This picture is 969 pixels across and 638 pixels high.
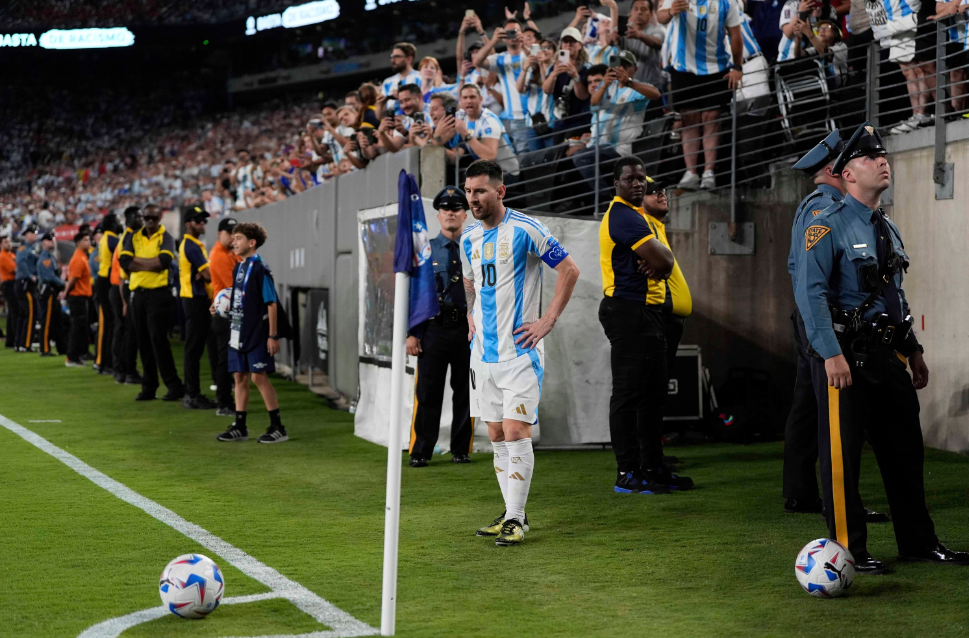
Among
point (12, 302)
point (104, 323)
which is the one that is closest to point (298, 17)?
point (12, 302)

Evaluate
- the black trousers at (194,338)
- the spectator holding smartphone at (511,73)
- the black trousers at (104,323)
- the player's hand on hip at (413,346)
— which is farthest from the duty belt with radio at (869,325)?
the black trousers at (104,323)

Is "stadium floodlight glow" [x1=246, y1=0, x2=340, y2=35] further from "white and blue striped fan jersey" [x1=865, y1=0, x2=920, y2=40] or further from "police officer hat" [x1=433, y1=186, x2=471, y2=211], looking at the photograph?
"police officer hat" [x1=433, y1=186, x2=471, y2=211]

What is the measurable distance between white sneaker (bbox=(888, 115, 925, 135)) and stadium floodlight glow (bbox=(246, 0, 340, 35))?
31960 millimetres

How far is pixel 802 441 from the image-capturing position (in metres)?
6.77

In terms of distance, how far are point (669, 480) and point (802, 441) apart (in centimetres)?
108

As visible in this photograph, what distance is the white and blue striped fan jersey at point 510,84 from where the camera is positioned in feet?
41.5

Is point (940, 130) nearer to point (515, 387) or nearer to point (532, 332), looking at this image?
point (532, 332)

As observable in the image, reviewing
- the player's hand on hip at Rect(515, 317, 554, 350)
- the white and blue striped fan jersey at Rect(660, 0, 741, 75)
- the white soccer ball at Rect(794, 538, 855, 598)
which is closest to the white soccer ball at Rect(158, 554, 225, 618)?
the player's hand on hip at Rect(515, 317, 554, 350)

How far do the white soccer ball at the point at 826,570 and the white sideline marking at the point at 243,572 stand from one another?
1.87 metres

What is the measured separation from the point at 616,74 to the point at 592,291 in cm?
221

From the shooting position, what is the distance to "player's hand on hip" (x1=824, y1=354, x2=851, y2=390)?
192 inches

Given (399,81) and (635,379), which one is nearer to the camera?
(635,379)

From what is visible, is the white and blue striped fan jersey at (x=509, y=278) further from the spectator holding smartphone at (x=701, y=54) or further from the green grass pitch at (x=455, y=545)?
the spectator holding smartphone at (x=701, y=54)

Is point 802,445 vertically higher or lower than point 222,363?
lower
